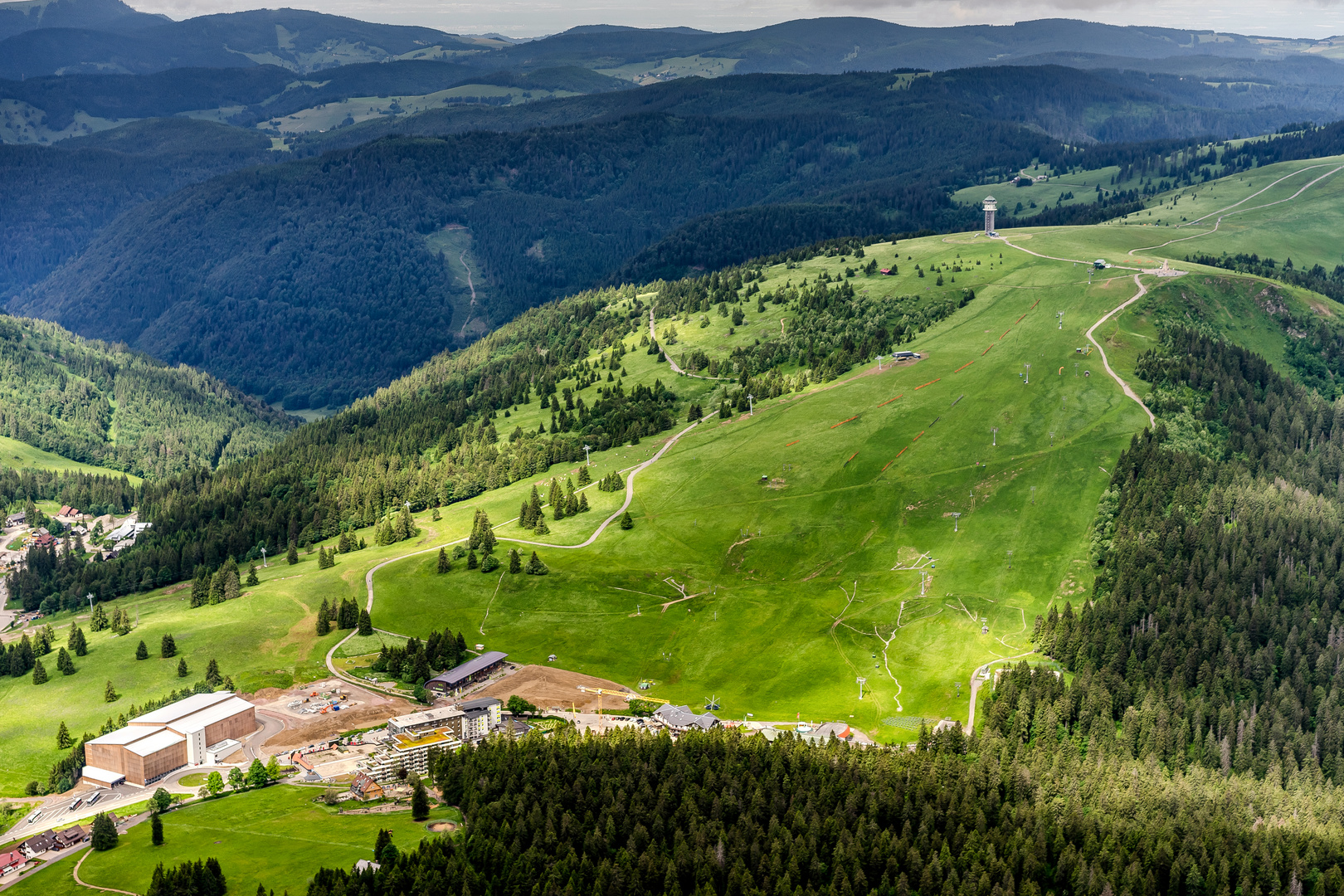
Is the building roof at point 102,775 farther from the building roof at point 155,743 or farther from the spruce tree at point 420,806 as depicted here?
the spruce tree at point 420,806

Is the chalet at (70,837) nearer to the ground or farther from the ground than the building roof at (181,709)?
nearer to the ground

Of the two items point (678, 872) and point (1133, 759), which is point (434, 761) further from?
point (1133, 759)

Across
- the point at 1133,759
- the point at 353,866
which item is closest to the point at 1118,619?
the point at 1133,759

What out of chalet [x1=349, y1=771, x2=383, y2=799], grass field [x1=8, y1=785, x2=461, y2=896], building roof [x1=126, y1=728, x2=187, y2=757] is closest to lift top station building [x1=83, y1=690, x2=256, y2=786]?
building roof [x1=126, y1=728, x2=187, y2=757]

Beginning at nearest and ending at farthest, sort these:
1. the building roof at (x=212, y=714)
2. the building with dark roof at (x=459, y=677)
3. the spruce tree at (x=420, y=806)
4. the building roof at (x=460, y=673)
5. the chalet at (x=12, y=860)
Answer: the chalet at (x=12, y=860), the spruce tree at (x=420, y=806), the building roof at (x=212, y=714), the building with dark roof at (x=459, y=677), the building roof at (x=460, y=673)

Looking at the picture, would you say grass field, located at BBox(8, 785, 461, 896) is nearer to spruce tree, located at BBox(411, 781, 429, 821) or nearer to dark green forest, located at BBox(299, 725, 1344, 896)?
spruce tree, located at BBox(411, 781, 429, 821)

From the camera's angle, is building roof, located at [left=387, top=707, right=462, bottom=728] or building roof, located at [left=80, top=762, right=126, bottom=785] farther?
building roof, located at [left=387, top=707, right=462, bottom=728]

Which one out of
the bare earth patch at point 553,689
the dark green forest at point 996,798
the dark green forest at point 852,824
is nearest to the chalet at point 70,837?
the dark green forest at point 852,824

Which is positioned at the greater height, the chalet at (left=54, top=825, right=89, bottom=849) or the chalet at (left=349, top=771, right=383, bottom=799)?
the chalet at (left=349, top=771, right=383, bottom=799)

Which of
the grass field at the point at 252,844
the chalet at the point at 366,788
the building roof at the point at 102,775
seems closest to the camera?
the grass field at the point at 252,844
